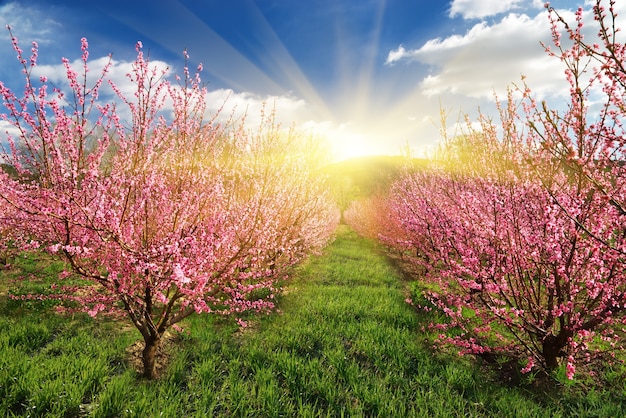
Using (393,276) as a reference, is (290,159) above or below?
above

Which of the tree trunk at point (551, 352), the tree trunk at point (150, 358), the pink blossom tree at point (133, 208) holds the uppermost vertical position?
the pink blossom tree at point (133, 208)

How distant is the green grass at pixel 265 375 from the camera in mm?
3680

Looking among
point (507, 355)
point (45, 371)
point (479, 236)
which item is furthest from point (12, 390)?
point (507, 355)

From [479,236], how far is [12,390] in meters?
6.02

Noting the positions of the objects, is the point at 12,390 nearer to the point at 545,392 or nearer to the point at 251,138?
the point at 251,138

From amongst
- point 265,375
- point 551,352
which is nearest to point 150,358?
point 265,375

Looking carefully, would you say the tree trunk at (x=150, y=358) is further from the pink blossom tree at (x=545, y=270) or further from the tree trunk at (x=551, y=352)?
the tree trunk at (x=551, y=352)

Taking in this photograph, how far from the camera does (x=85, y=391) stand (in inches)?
148

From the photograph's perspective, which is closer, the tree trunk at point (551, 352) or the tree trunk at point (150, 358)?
the tree trunk at point (150, 358)

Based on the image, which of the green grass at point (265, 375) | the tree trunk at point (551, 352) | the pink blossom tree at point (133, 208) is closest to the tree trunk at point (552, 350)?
the tree trunk at point (551, 352)

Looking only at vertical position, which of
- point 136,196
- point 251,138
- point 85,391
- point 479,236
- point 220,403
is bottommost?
point 220,403

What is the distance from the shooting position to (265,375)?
14.1ft

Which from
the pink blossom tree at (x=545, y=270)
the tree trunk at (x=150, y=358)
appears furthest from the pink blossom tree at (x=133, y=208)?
the pink blossom tree at (x=545, y=270)

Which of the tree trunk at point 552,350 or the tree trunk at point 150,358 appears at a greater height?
the tree trunk at point 150,358
